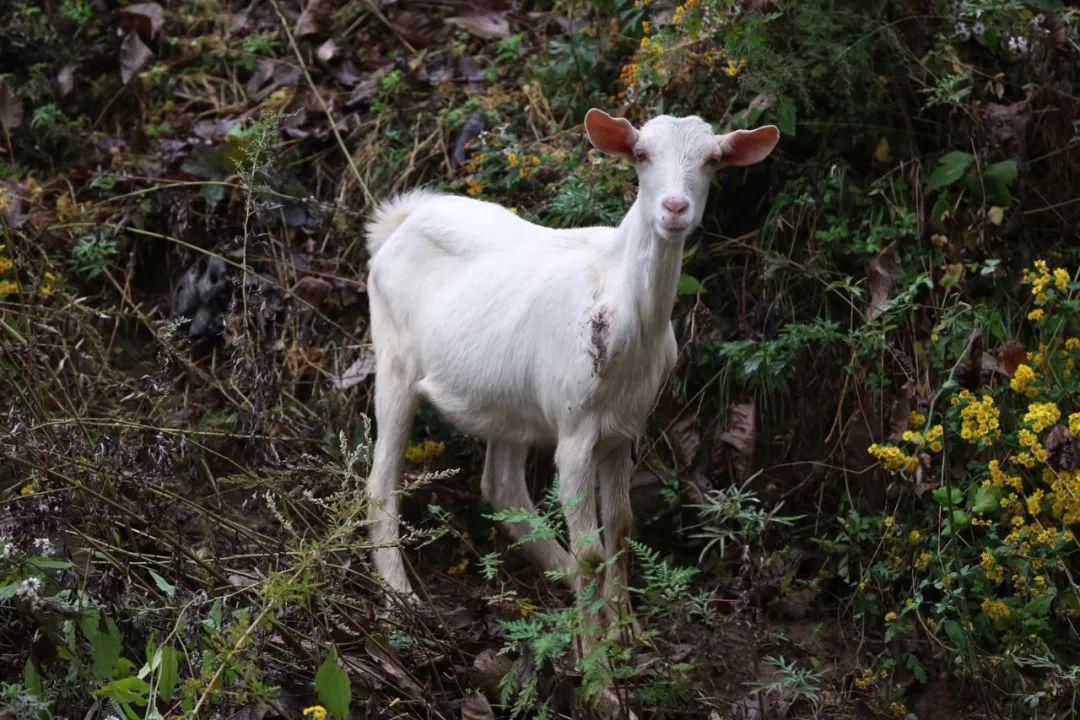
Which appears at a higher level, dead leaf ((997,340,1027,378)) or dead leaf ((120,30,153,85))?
dead leaf ((997,340,1027,378))

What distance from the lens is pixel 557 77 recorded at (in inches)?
286

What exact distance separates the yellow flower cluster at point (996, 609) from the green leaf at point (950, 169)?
196 centimetres

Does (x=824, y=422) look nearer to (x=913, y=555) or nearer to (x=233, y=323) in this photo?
(x=913, y=555)

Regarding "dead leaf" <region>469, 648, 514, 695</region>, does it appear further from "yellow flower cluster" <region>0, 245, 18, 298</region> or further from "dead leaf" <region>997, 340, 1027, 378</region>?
"yellow flower cluster" <region>0, 245, 18, 298</region>

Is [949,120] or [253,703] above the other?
[949,120]

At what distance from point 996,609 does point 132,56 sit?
581 cm

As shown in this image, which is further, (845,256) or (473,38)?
(473,38)

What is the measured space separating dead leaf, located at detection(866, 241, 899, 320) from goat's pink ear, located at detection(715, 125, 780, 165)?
128 centimetres

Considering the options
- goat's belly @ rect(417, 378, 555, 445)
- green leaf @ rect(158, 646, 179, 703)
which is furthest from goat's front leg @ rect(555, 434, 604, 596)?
green leaf @ rect(158, 646, 179, 703)

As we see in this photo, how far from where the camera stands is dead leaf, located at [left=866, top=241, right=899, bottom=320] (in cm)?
596

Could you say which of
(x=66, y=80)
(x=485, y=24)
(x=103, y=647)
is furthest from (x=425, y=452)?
(x=66, y=80)

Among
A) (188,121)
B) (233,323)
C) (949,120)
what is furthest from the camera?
(188,121)

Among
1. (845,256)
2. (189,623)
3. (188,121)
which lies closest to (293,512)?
(189,623)

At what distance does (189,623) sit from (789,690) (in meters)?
1.91
